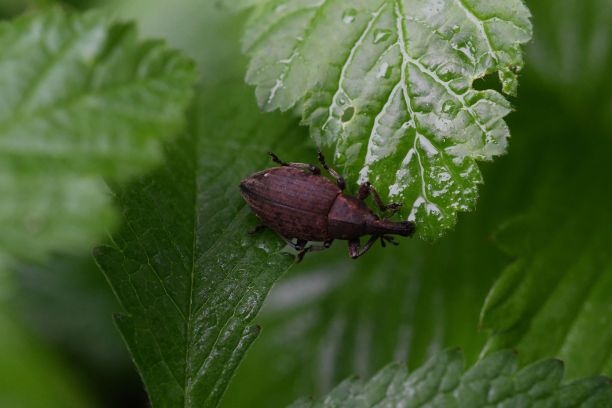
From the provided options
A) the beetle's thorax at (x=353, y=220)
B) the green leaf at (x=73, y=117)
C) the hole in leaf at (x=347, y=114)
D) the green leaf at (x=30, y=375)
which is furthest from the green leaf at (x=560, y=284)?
the green leaf at (x=30, y=375)

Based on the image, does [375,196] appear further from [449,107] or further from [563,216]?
[563,216]

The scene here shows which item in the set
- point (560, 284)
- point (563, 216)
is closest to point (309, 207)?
point (560, 284)

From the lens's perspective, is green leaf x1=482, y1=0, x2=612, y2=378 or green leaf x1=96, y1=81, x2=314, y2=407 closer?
green leaf x1=96, y1=81, x2=314, y2=407

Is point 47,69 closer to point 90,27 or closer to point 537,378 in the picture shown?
point 90,27

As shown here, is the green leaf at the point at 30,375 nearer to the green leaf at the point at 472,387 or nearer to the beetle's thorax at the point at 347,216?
the green leaf at the point at 472,387

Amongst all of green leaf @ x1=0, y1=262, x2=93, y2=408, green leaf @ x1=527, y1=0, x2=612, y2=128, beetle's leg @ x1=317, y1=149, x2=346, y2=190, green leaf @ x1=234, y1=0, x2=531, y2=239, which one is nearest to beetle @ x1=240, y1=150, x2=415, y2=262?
Result: beetle's leg @ x1=317, y1=149, x2=346, y2=190

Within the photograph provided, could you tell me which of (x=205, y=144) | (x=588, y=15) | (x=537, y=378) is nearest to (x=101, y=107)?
(x=205, y=144)

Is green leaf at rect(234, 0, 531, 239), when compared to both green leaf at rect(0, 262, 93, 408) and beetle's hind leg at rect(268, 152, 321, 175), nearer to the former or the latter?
beetle's hind leg at rect(268, 152, 321, 175)
